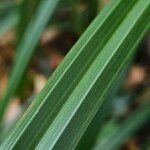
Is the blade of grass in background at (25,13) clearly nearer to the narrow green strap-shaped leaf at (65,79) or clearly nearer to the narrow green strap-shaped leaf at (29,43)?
the narrow green strap-shaped leaf at (29,43)

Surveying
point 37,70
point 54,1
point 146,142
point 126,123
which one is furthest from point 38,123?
point 37,70

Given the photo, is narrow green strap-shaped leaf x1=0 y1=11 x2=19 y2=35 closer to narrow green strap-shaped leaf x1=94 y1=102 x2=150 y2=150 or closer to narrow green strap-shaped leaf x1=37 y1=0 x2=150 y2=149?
narrow green strap-shaped leaf x1=94 y1=102 x2=150 y2=150

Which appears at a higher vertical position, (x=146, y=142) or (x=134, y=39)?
(x=134, y=39)

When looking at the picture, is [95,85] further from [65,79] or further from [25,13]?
[25,13]

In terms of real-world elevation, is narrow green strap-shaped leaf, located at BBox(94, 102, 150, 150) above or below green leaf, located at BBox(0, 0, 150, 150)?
below

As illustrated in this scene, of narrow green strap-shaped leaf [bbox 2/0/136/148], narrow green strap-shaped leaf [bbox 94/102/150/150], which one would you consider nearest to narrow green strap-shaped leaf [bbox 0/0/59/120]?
narrow green strap-shaped leaf [bbox 94/102/150/150]

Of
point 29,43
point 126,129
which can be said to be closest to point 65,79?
point 29,43

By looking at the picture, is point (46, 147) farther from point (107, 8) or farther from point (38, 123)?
point (107, 8)
